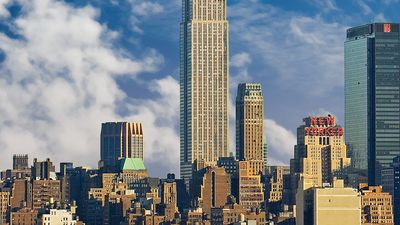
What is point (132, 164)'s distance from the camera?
193 metres

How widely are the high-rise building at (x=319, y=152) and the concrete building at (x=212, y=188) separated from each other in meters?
8.68

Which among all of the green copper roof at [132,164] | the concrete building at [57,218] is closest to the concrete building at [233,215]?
the concrete building at [57,218]

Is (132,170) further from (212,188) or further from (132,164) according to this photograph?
(212,188)

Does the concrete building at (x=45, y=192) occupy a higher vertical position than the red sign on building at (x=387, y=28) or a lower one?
lower

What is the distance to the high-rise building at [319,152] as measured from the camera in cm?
18575

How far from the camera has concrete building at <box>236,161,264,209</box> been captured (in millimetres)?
175000

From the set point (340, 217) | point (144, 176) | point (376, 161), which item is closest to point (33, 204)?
point (144, 176)

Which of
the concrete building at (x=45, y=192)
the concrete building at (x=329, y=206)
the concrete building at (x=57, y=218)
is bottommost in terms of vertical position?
the concrete building at (x=57, y=218)

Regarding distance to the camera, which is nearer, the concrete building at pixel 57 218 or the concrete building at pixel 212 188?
the concrete building at pixel 57 218

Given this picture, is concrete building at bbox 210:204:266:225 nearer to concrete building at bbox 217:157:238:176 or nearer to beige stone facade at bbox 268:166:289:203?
beige stone facade at bbox 268:166:289:203

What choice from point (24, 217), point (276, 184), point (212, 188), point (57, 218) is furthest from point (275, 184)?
point (57, 218)

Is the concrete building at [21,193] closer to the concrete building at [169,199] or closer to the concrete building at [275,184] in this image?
the concrete building at [169,199]

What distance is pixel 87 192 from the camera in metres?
176

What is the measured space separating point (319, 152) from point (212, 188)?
2320 centimetres
